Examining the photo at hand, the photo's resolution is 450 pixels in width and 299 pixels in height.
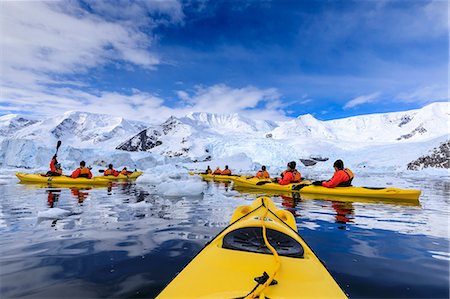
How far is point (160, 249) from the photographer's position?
3.85 meters

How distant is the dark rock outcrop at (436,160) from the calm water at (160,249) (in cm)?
4190

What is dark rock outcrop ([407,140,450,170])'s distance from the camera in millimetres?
41906

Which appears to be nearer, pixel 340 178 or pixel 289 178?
pixel 340 178

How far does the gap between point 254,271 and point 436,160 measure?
169 feet

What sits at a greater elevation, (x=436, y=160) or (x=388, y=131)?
(x=388, y=131)

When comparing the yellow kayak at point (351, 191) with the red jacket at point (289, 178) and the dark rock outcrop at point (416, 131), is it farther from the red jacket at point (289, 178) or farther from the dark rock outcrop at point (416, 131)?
the dark rock outcrop at point (416, 131)

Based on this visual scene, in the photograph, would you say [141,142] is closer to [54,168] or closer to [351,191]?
[54,168]

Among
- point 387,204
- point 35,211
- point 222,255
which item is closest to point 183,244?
point 222,255

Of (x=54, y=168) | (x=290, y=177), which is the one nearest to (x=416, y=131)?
(x=290, y=177)

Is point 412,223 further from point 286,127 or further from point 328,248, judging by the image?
point 286,127

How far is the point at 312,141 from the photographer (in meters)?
77.4

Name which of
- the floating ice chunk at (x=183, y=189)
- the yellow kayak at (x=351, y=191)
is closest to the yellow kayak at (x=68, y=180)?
the floating ice chunk at (x=183, y=189)

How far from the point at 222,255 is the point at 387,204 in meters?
8.02

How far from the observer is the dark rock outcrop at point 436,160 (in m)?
41.9
